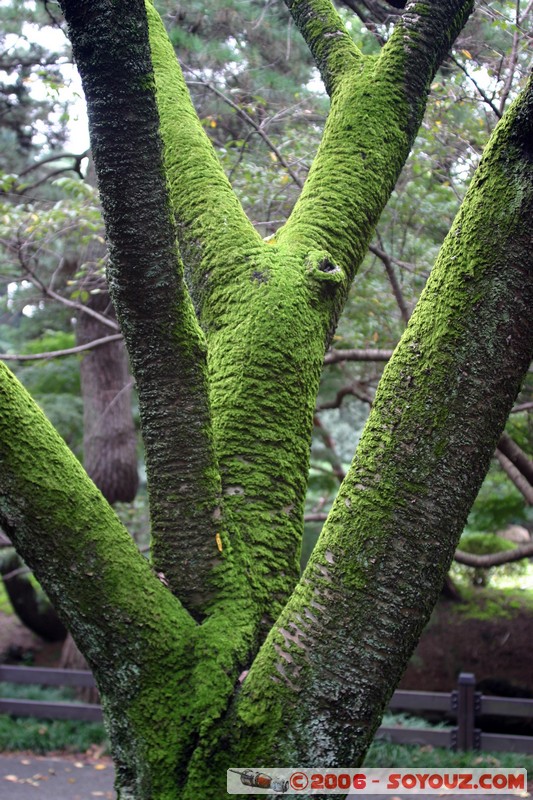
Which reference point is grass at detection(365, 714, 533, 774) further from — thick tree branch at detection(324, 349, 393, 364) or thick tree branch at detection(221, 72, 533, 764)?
thick tree branch at detection(221, 72, 533, 764)

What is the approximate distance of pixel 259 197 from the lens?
4812 millimetres

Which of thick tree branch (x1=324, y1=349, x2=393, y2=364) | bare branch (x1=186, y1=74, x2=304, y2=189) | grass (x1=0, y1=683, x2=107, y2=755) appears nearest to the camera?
bare branch (x1=186, y1=74, x2=304, y2=189)

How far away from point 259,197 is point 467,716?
467 centimetres

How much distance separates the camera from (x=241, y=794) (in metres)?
1.48

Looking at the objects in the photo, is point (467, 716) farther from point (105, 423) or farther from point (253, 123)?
point (253, 123)

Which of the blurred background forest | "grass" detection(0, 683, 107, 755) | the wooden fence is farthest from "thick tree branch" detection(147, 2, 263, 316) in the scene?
"grass" detection(0, 683, 107, 755)

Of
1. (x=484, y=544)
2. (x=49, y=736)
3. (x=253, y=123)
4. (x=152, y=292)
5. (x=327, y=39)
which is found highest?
(x=253, y=123)

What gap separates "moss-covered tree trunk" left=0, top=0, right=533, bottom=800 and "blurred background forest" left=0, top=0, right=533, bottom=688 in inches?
96.1

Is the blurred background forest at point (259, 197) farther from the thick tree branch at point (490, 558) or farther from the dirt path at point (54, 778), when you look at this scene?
the dirt path at point (54, 778)

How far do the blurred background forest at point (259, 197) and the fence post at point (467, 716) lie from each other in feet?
3.66

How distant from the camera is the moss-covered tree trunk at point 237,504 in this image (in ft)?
4.82

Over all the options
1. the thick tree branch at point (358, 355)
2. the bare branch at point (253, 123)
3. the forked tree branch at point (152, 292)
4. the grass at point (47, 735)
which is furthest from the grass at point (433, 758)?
the forked tree branch at point (152, 292)

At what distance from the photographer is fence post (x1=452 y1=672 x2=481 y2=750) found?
6086mm

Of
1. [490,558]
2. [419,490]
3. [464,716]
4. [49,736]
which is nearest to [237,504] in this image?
[419,490]
